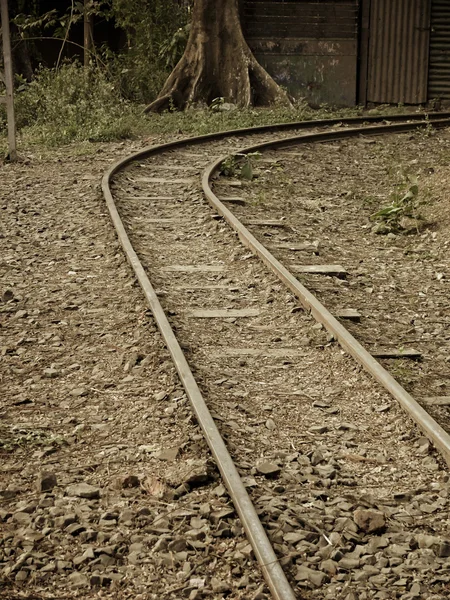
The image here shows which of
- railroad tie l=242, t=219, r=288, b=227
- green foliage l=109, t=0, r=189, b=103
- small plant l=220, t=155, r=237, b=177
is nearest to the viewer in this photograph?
railroad tie l=242, t=219, r=288, b=227

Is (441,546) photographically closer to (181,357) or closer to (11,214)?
(181,357)

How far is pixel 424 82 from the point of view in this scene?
63.5 ft

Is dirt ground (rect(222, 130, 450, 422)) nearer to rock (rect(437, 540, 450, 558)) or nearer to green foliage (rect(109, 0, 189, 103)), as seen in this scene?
rock (rect(437, 540, 450, 558))

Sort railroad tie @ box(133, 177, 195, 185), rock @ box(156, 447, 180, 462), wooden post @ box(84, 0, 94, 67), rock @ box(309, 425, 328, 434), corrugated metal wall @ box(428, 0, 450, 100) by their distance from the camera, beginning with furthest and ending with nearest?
corrugated metal wall @ box(428, 0, 450, 100) < wooden post @ box(84, 0, 94, 67) < railroad tie @ box(133, 177, 195, 185) < rock @ box(309, 425, 328, 434) < rock @ box(156, 447, 180, 462)

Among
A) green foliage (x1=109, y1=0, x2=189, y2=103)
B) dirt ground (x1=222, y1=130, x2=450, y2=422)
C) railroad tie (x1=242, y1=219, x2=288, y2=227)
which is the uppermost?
green foliage (x1=109, y1=0, x2=189, y2=103)

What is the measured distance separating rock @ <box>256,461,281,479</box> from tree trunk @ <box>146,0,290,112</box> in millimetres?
13488

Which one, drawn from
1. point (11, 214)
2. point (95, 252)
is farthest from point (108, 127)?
point (95, 252)

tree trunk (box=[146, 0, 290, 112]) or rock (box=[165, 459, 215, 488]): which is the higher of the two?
tree trunk (box=[146, 0, 290, 112])

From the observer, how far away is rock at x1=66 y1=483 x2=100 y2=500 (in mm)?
4145

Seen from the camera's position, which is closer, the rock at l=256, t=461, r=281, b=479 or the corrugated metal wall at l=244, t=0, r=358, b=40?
the rock at l=256, t=461, r=281, b=479

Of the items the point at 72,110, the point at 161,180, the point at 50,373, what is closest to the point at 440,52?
the point at 72,110

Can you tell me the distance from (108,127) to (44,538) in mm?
11500

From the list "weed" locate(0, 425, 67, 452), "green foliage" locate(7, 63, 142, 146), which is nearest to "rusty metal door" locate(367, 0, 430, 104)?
"green foliage" locate(7, 63, 142, 146)

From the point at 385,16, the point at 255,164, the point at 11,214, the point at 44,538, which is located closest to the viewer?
the point at 44,538
